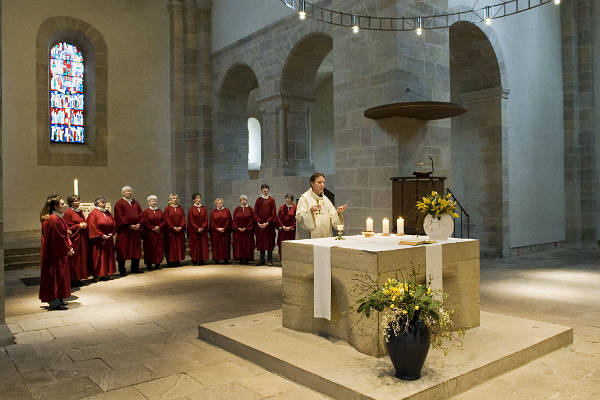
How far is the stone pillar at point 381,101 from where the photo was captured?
27.3 feet

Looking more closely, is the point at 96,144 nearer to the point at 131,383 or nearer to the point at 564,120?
the point at 131,383

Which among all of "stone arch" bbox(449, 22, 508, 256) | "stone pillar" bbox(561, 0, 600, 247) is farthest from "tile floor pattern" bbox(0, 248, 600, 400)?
"stone pillar" bbox(561, 0, 600, 247)

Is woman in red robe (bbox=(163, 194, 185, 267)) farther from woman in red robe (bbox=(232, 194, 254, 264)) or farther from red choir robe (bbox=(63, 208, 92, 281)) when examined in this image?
red choir robe (bbox=(63, 208, 92, 281))

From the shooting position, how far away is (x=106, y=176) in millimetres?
13070

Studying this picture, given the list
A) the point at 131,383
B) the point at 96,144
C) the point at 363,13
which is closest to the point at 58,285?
the point at 131,383

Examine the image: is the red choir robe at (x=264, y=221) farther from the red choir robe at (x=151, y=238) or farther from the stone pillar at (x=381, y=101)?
the red choir robe at (x=151, y=238)

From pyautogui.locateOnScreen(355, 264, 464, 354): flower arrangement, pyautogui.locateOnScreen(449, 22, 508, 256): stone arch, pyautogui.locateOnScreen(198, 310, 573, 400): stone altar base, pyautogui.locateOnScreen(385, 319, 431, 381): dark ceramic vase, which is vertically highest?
pyautogui.locateOnScreen(449, 22, 508, 256): stone arch

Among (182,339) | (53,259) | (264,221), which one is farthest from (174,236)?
(182,339)

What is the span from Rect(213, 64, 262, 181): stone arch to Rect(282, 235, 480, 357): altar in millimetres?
9177

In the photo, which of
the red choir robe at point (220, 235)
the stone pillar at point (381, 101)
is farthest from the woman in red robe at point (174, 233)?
the stone pillar at point (381, 101)

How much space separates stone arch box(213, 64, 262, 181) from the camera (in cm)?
1365

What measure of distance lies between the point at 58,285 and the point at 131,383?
302cm

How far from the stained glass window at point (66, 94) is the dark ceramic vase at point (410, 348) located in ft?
38.3

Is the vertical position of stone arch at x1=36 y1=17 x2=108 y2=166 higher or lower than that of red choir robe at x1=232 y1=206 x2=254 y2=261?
higher
